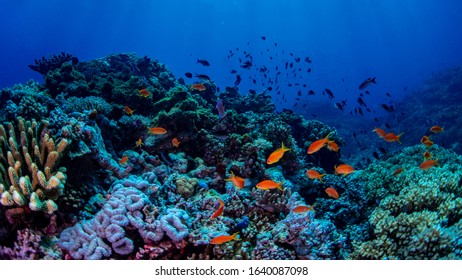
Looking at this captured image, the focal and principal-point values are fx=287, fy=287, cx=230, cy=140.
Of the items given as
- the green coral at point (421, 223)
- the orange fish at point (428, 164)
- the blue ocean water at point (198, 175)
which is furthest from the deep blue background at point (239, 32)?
the green coral at point (421, 223)

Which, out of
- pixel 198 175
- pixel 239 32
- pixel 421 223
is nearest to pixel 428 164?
pixel 421 223

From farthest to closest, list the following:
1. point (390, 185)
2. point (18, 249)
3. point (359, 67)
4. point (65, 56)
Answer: point (359, 67) < point (65, 56) < point (390, 185) < point (18, 249)

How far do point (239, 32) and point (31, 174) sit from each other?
522 ft

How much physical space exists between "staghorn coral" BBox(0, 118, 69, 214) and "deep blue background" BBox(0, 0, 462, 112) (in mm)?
113021

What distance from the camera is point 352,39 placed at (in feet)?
500

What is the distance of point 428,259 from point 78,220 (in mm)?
5201

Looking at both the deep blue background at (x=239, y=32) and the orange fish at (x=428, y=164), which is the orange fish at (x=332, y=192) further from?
the deep blue background at (x=239, y=32)

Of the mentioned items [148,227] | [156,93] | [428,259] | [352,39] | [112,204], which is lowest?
[428,259]

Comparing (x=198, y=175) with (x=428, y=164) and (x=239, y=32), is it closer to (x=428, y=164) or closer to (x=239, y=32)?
(x=428, y=164)

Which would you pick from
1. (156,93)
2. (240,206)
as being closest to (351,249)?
(240,206)

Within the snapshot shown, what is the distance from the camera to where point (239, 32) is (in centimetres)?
15212

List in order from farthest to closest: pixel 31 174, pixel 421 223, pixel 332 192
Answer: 1. pixel 332 192
2. pixel 421 223
3. pixel 31 174

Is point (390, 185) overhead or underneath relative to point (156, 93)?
underneath

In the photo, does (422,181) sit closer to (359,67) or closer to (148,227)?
(148,227)
